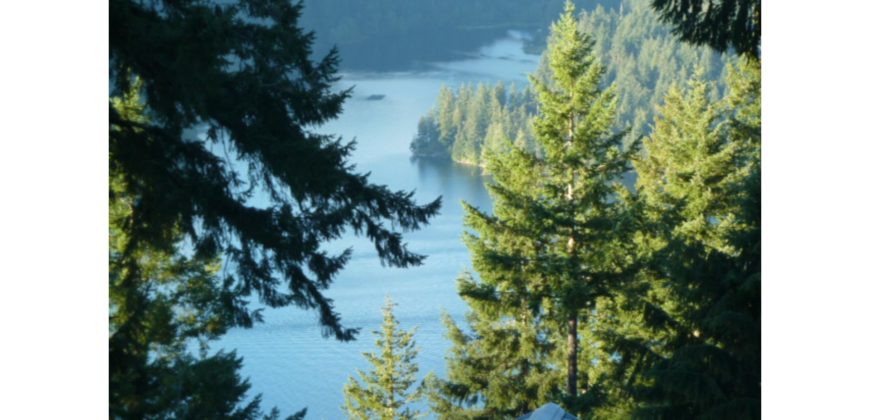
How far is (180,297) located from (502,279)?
643 cm

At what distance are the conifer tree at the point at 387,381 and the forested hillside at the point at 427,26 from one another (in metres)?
4.03

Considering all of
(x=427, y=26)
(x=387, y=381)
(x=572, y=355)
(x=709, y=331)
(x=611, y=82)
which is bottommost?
(x=387, y=381)

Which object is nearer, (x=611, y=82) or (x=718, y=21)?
(x=718, y=21)

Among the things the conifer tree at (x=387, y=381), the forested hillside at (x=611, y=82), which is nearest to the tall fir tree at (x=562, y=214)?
the conifer tree at (x=387, y=381)

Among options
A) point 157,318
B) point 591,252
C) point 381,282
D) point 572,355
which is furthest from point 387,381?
point 157,318

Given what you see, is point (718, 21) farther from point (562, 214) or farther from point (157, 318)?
point (562, 214)

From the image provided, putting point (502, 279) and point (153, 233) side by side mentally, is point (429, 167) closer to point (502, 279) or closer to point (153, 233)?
point (502, 279)

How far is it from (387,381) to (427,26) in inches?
280

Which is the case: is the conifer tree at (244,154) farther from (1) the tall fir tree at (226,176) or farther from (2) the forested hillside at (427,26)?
(2) the forested hillside at (427,26)

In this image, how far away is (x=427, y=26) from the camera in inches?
→ 741

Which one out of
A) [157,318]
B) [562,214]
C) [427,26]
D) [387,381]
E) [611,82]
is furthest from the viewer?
[611,82]

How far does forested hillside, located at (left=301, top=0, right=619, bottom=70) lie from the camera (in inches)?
566

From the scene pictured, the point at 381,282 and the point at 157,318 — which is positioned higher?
the point at 157,318

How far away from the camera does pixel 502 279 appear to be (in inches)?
407
